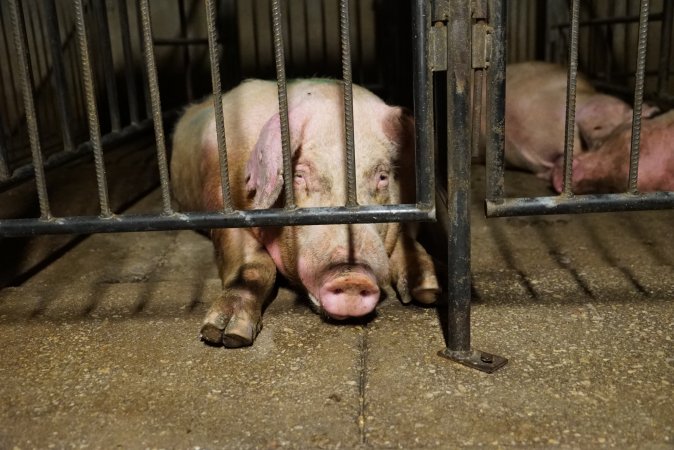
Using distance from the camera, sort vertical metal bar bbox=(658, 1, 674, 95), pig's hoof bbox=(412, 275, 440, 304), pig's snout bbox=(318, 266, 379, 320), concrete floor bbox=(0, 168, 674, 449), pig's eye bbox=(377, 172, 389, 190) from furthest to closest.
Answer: vertical metal bar bbox=(658, 1, 674, 95), pig's eye bbox=(377, 172, 389, 190), pig's hoof bbox=(412, 275, 440, 304), pig's snout bbox=(318, 266, 379, 320), concrete floor bbox=(0, 168, 674, 449)

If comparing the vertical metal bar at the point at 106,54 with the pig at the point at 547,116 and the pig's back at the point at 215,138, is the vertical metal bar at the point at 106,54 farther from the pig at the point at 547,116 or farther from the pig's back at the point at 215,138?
the pig at the point at 547,116

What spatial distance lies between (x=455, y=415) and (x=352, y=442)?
285mm

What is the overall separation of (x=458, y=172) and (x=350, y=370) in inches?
25.6

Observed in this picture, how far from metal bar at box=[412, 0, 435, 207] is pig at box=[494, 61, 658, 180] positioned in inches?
121

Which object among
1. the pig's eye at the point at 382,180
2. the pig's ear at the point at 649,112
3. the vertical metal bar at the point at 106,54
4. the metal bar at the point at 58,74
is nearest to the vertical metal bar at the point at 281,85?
the pig's eye at the point at 382,180

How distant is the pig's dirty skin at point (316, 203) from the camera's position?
7.61ft

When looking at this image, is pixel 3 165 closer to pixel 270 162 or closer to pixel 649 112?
pixel 270 162

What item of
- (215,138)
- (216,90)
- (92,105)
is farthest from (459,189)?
(215,138)

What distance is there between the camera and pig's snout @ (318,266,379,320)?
88.7 inches

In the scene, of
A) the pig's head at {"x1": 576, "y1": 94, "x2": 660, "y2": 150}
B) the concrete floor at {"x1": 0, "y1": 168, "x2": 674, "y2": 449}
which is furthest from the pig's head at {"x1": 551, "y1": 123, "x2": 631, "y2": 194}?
the concrete floor at {"x1": 0, "y1": 168, "x2": 674, "y2": 449}

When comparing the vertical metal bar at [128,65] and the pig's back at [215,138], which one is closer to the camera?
the pig's back at [215,138]

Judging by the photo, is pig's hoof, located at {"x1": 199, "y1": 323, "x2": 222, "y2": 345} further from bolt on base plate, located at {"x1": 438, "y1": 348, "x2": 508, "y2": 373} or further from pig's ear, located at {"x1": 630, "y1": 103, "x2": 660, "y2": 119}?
pig's ear, located at {"x1": 630, "y1": 103, "x2": 660, "y2": 119}

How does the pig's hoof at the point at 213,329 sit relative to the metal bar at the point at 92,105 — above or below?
below

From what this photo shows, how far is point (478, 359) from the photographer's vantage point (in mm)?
2109
